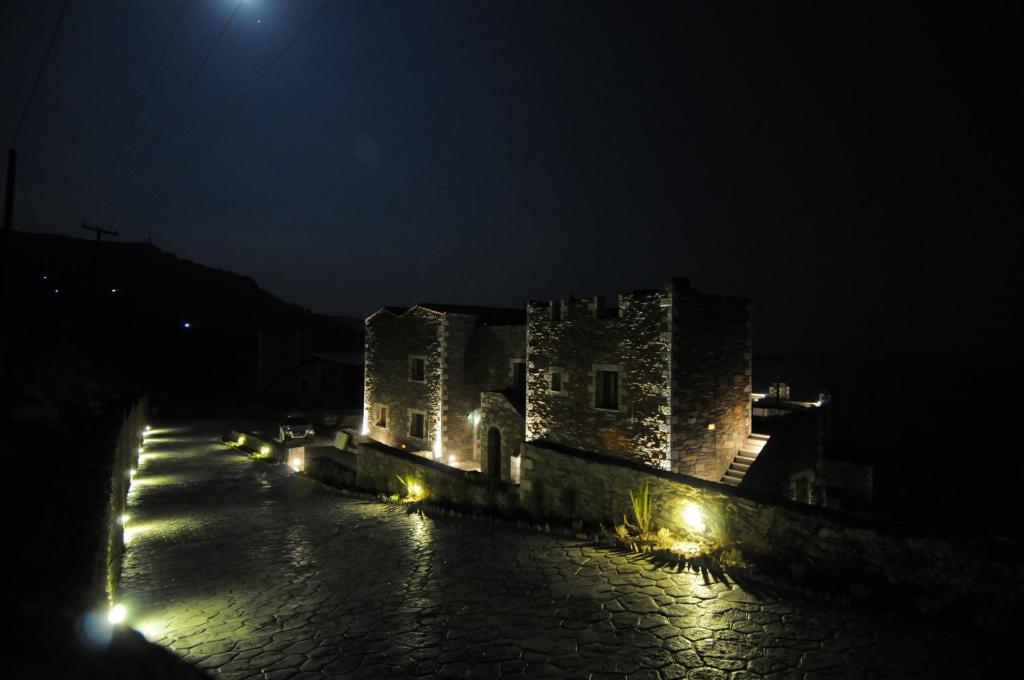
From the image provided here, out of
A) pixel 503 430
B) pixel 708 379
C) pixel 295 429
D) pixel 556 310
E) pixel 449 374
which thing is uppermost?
pixel 556 310

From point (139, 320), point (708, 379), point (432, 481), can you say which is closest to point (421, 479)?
point (432, 481)

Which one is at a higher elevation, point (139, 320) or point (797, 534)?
point (139, 320)

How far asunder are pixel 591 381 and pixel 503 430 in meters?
5.15

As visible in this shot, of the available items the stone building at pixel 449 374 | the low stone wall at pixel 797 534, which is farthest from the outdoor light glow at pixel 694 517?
the stone building at pixel 449 374

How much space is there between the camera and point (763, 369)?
179500 mm

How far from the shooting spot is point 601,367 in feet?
A: 59.9

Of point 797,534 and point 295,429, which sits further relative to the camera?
point 295,429

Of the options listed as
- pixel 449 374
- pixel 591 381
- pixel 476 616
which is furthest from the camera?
pixel 449 374

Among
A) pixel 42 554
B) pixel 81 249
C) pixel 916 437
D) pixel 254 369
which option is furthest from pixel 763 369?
pixel 42 554

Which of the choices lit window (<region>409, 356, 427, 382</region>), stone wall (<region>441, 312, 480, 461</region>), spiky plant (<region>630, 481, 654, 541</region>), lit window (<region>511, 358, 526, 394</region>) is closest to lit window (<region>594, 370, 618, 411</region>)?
lit window (<region>511, 358, 526, 394</region>)

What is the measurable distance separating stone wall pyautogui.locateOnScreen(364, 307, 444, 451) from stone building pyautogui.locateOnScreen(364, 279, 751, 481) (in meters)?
0.10

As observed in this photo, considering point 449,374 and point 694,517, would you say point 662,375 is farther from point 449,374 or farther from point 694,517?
point 449,374

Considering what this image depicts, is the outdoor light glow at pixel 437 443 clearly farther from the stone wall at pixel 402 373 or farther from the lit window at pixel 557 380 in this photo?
the lit window at pixel 557 380

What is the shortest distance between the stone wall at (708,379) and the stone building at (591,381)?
0.03 metres
